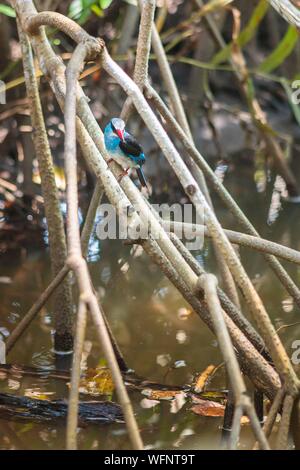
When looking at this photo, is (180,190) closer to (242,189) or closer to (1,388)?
(242,189)

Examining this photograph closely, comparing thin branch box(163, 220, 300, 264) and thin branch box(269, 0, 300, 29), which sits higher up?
thin branch box(269, 0, 300, 29)

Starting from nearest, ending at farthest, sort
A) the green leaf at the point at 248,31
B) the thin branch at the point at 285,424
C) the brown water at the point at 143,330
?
the thin branch at the point at 285,424 < the brown water at the point at 143,330 < the green leaf at the point at 248,31

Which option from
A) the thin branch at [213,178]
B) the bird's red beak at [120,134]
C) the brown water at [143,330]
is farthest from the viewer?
the thin branch at [213,178]

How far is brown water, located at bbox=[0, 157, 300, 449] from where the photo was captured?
11.0ft

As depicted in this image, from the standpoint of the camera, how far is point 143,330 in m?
4.40

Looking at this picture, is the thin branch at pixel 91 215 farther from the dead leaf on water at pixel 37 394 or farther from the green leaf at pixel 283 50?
the green leaf at pixel 283 50

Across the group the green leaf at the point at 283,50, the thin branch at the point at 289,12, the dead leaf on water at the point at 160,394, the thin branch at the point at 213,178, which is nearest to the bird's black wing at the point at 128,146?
the thin branch at the point at 213,178

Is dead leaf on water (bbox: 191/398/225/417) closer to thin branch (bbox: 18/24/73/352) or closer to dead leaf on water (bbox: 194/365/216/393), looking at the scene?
dead leaf on water (bbox: 194/365/216/393)

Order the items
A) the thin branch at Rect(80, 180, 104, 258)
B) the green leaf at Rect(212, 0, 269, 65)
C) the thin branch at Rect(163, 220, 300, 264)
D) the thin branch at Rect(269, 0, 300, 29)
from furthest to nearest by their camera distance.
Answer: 1. the green leaf at Rect(212, 0, 269, 65)
2. the thin branch at Rect(80, 180, 104, 258)
3. the thin branch at Rect(163, 220, 300, 264)
4. the thin branch at Rect(269, 0, 300, 29)

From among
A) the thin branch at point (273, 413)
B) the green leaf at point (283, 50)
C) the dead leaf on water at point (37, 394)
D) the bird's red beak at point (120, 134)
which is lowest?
the dead leaf on water at point (37, 394)

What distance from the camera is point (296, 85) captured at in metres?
6.41

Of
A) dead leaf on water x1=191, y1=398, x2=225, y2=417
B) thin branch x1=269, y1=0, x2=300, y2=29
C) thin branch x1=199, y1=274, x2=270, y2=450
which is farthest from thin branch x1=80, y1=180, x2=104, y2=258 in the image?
thin branch x1=199, y1=274, x2=270, y2=450

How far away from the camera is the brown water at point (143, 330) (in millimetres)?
3352
